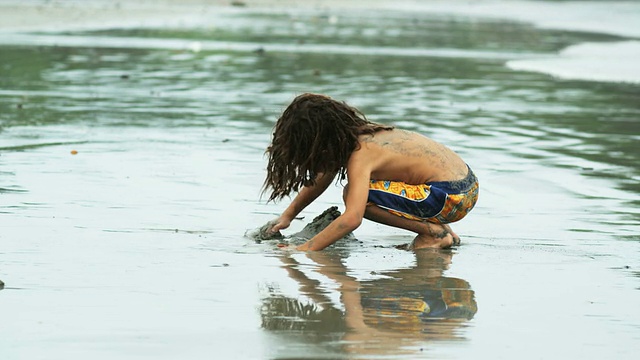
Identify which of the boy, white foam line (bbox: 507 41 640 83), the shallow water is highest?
the boy

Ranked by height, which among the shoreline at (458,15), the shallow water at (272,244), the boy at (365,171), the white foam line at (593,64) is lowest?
the shoreline at (458,15)

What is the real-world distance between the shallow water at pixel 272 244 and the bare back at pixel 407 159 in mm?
410

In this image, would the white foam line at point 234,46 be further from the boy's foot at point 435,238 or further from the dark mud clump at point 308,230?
the boy's foot at point 435,238

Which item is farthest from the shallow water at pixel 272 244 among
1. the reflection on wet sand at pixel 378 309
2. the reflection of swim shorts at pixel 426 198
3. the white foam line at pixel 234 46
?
the white foam line at pixel 234 46

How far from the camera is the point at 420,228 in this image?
6203 millimetres

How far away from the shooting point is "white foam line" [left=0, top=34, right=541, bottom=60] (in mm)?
20047

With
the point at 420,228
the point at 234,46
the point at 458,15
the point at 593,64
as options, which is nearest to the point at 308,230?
the point at 420,228

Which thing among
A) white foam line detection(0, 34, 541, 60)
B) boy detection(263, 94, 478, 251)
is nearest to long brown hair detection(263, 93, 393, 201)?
boy detection(263, 94, 478, 251)

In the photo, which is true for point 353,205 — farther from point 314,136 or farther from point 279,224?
point 279,224

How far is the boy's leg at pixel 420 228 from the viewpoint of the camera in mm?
6164

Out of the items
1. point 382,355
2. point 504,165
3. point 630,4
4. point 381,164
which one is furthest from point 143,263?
point 630,4

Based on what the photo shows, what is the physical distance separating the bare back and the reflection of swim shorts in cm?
4

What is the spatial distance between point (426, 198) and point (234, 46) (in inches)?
589

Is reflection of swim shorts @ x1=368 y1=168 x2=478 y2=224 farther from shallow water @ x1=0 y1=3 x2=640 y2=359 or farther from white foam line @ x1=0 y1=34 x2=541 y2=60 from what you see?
white foam line @ x1=0 y1=34 x2=541 y2=60
